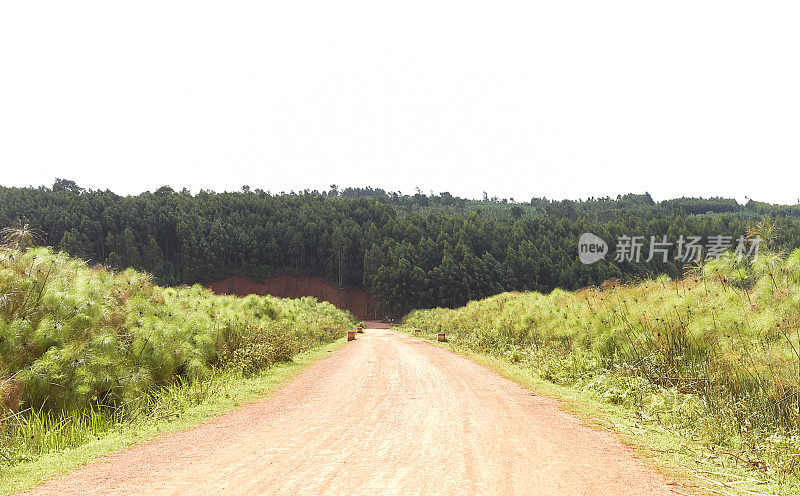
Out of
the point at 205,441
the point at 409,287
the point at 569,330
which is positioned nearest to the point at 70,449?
the point at 205,441

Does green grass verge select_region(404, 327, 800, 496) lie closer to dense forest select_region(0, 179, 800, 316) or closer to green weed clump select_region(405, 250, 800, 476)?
green weed clump select_region(405, 250, 800, 476)

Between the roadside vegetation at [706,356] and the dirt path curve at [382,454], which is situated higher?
the roadside vegetation at [706,356]

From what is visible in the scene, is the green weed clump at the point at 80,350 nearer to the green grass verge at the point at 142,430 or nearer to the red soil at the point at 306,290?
the green grass verge at the point at 142,430

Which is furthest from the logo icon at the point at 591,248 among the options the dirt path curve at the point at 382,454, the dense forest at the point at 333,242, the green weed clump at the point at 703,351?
the dirt path curve at the point at 382,454

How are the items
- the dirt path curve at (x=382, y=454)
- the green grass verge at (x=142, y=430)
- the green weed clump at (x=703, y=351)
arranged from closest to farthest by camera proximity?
1. the dirt path curve at (x=382, y=454)
2. the green grass verge at (x=142, y=430)
3. the green weed clump at (x=703, y=351)

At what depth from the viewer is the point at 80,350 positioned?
765 cm

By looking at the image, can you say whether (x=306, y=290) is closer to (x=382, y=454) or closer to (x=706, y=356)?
(x=706, y=356)

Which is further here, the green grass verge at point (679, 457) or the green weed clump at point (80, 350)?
the green weed clump at point (80, 350)

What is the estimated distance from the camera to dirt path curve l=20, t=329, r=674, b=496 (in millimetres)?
4867

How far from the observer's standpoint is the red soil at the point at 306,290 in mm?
77312

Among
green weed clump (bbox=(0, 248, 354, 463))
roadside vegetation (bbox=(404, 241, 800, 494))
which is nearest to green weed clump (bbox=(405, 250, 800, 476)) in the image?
roadside vegetation (bbox=(404, 241, 800, 494))

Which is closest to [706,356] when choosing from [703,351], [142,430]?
[703,351]

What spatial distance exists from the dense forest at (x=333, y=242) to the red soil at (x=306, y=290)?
179cm

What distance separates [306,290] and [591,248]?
5502 cm
